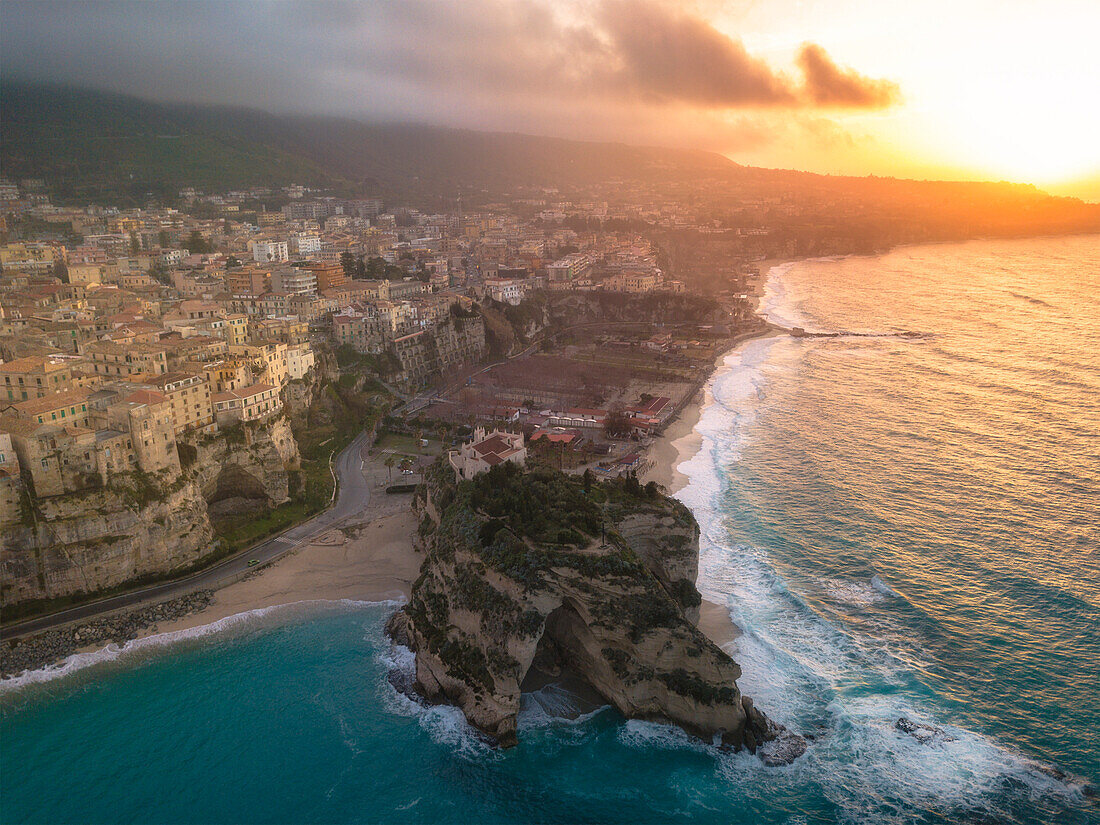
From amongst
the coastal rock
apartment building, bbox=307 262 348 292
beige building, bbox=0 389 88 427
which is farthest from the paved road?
the coastal rock

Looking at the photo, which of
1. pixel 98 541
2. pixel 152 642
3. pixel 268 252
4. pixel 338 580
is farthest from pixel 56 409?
pixel 268 252

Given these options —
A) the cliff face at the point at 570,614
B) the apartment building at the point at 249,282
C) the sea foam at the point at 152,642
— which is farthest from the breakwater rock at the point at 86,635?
the apartment building at the point at 249,282

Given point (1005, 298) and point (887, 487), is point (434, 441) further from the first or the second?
point (1005, 298)

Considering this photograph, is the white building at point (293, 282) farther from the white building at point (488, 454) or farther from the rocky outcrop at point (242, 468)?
the white building at point (488, 454)

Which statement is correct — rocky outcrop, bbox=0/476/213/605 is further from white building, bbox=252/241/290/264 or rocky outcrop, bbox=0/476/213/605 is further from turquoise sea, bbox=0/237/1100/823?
white building, bbox=252/241/290/264

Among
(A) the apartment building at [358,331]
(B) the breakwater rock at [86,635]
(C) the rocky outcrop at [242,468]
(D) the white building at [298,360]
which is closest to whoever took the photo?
(B) the breakwater rock at [86,635]
